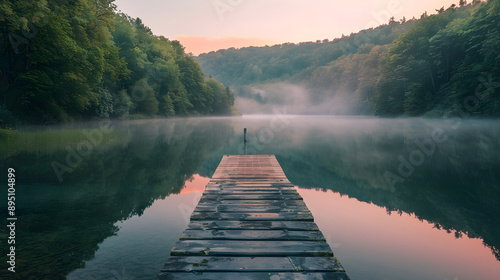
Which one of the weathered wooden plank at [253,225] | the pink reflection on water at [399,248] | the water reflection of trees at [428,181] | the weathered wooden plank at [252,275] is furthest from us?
the water reflection of trees at [428,181]

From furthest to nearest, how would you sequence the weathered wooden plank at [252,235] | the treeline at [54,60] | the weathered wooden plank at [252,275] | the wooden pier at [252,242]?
the treeline at [54,60] → the weathered wooden plank at [252,235] → the wooden pier at [252,242] → the weathered wooden plank at [252,275]

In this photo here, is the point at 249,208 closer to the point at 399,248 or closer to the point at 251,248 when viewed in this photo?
the point at 251,248

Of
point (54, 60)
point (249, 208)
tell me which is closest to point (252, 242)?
point (249, 208)

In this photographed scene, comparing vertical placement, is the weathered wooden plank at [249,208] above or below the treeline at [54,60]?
below

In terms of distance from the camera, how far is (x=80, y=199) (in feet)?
29.4

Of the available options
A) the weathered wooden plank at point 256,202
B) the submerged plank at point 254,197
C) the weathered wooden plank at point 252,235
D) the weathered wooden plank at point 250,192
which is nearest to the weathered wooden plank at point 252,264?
the weathered wooden plank at point 252,235

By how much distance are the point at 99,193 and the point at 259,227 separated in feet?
21.8

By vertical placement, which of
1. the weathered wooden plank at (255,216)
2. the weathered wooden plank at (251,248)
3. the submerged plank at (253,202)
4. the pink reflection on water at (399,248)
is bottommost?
the pink reflection on water at (399,248)

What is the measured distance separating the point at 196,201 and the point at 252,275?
20.0 ft

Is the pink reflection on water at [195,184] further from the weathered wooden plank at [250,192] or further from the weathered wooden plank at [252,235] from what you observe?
the weathered wooden plank at [252,235]

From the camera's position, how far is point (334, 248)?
6.19 m

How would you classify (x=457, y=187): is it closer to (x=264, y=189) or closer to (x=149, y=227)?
(x=264, y=189)

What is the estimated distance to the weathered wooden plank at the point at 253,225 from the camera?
551 cm

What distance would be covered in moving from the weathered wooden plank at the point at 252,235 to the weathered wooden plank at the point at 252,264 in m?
0.70
